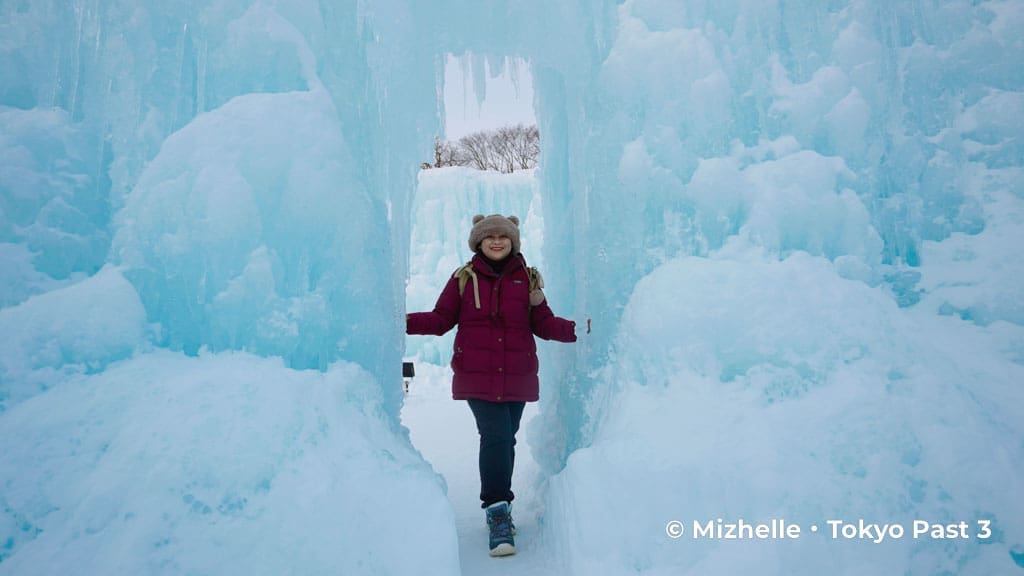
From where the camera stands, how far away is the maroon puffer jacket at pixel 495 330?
8.30 feet

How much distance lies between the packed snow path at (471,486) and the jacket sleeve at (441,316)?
0.94 meters

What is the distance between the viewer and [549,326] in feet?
8.83

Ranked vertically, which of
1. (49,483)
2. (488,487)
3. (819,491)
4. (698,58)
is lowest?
(488,487)

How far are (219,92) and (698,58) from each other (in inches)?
78.2

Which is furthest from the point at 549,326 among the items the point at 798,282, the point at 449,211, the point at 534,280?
the point at 449,211

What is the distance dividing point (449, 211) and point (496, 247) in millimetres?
8508

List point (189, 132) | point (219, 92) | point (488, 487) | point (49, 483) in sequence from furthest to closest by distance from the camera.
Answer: point (488, 487), point (219, 92), point (189, 132), point (49, 483)

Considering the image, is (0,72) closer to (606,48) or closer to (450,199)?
(606,48)

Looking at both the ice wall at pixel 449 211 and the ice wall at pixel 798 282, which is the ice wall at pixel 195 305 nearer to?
the ice wall at pixel 798 282

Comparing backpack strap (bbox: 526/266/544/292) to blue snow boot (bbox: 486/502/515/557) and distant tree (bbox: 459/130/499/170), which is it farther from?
distant tree (bbox: 459/130/499/170)

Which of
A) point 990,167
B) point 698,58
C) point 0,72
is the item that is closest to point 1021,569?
point 990,167

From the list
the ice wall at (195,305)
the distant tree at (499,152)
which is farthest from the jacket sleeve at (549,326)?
the distant tree at (499,152)

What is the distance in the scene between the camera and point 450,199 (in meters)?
11.0

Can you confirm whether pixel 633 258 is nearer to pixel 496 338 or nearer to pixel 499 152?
pixel 496 338
